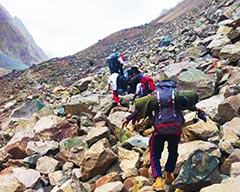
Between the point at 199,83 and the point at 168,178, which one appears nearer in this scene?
the point at 168,178

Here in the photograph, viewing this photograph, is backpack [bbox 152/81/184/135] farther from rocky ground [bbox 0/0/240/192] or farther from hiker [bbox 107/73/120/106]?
hiker [bbox 107/73/120/106]

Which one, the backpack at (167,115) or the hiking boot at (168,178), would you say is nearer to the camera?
the backpack at (167,115)

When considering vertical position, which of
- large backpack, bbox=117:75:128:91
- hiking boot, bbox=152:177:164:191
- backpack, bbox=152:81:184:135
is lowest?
hiking boot, bbox=152:177:164:191

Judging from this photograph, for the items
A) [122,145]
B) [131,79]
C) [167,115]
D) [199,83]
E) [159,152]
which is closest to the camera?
[167,115]

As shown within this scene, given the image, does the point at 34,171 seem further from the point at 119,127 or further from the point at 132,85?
the point at 132,85

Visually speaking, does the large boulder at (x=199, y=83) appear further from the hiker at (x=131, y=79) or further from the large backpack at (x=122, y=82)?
the large backpack at (x=122, y=82)

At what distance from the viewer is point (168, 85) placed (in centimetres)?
523

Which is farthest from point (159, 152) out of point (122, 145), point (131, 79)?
point (131, 79)

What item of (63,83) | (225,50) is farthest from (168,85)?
(63,83)

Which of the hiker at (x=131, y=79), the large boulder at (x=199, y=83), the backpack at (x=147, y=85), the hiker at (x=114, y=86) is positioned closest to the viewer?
the large boulder at (x=199, y=83)

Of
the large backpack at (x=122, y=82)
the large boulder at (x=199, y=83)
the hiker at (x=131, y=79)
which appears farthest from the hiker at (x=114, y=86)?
the large boulder at (x=199, y=83)

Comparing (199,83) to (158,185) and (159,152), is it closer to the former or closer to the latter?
(159,152)

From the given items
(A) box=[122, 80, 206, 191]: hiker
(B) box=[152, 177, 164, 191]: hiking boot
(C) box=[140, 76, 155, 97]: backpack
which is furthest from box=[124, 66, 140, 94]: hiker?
(B) box=[152, 177, 164, 191]: hiking boot

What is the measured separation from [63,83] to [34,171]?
56.4 feet
